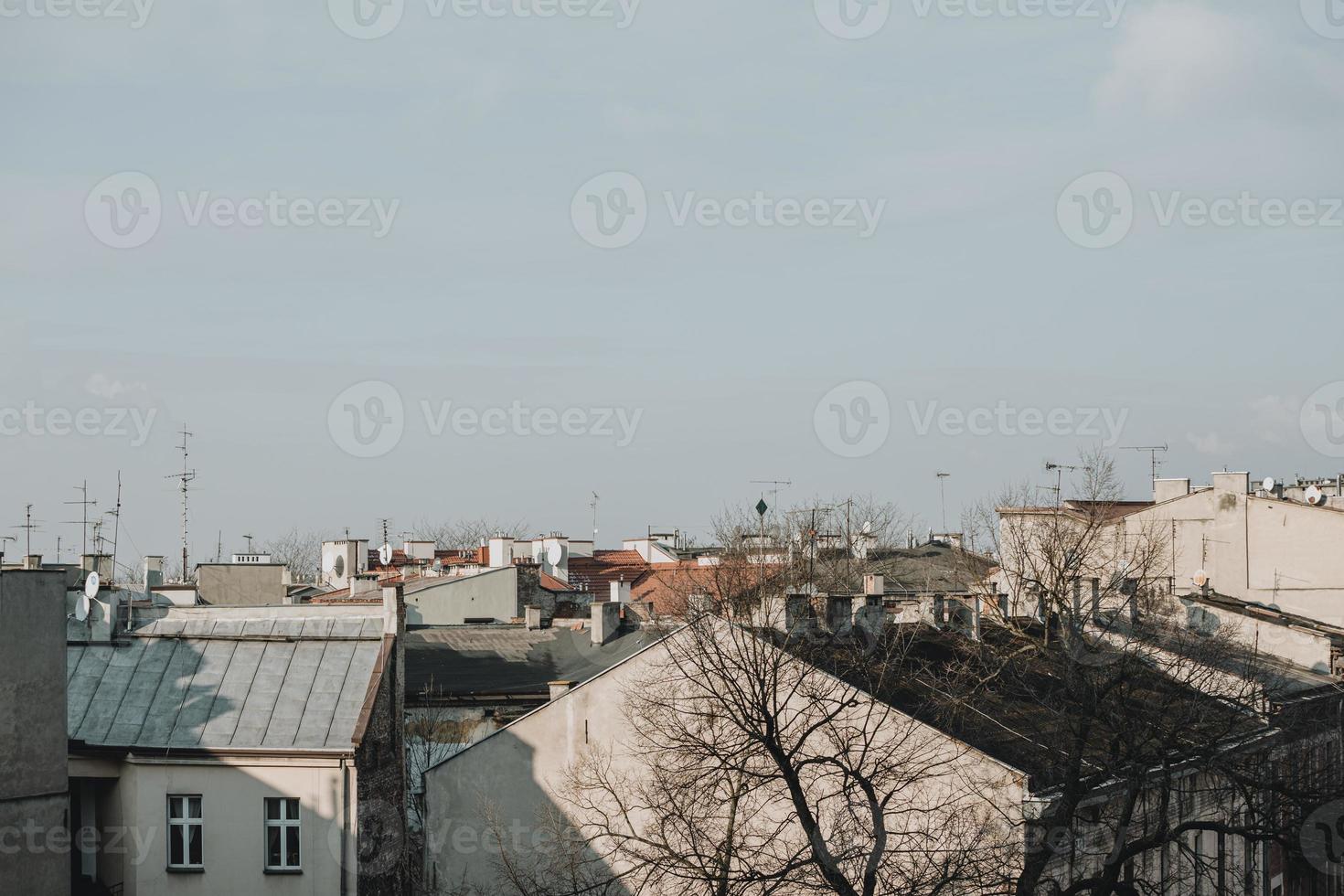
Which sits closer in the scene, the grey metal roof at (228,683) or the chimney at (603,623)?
the grey metal roof at (228,683)

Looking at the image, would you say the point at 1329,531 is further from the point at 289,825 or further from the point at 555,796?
the point at 289,825

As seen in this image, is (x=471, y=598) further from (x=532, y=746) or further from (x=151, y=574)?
(x=532, y=746)

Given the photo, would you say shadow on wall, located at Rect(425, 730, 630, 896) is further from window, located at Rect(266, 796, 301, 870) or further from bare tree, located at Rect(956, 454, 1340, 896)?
bare tree, located at Rect(956, 454, 1340, 896)

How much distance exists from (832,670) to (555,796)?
588 centimetres

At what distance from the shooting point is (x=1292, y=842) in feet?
68.6

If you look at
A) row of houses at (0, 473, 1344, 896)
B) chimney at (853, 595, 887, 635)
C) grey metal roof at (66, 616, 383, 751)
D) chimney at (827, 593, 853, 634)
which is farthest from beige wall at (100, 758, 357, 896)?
chimney at (853, 595, 887, 635)

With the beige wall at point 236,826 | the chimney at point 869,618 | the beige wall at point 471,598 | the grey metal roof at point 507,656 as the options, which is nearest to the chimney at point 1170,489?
the grey metal roof at point 507,656

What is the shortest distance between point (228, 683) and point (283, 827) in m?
3.84

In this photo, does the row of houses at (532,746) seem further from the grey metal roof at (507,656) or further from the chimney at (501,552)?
the chimney at (501,552)

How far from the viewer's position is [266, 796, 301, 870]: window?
91.8ft

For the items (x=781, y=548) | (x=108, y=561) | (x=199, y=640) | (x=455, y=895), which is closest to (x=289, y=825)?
(x=455, y=895)

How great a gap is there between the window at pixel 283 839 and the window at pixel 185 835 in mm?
1376

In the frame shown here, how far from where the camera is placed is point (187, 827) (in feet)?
93.0

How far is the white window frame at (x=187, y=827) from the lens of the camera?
92.5ft
